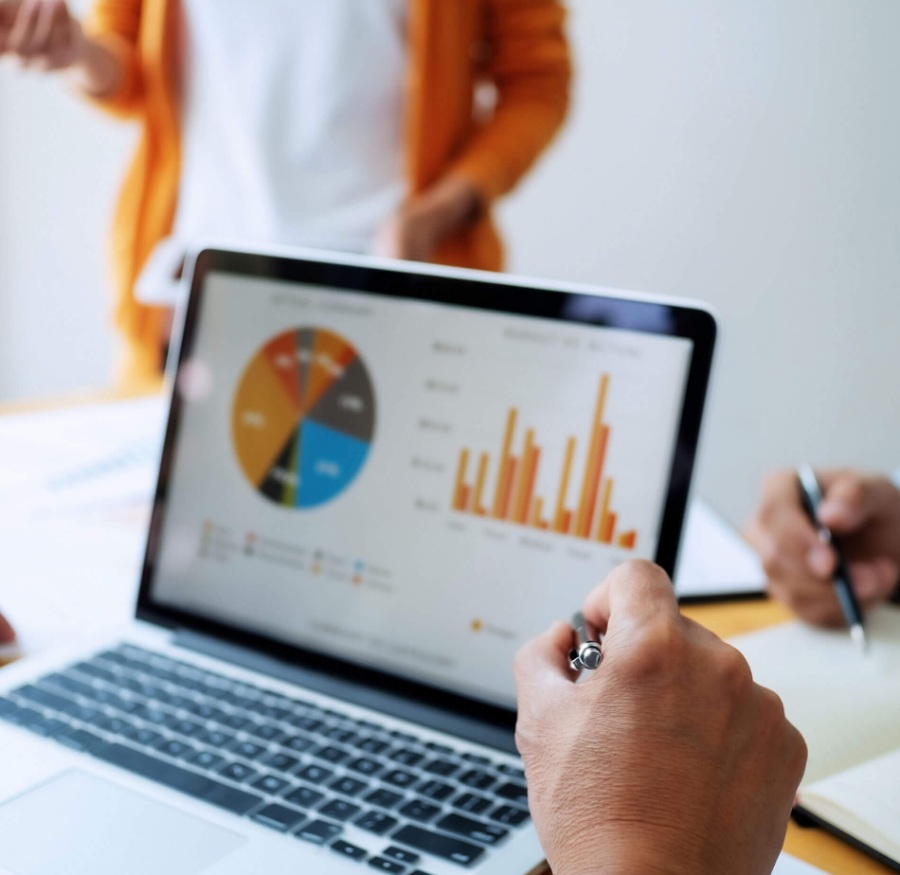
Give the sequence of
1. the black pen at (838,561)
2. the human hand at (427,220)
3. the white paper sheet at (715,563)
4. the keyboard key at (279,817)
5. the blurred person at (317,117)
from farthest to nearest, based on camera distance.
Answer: the blurred person at (317,117)
the human hand at (427,220)
the white paper sheet at (715,563)
the black pen at (838,561)
the keyboard key at (279,817)

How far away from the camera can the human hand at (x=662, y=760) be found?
366mm

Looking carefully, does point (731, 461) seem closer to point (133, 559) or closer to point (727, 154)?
point (727, 154)

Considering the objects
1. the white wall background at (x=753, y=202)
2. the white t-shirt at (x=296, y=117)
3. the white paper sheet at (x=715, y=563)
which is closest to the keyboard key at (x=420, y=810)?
the white paper sheet at (x=715, y=563)

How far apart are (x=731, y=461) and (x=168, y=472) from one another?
1779mm

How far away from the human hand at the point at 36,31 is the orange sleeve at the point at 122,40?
25 centimetres

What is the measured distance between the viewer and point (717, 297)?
221 cm

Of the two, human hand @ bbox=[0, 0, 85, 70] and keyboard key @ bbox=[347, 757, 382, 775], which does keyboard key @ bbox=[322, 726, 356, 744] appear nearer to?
keyboard key @ bbox=[347, 757, 382, 775]

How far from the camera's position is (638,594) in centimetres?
42

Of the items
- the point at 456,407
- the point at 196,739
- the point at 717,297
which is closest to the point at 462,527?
the point at 456,407

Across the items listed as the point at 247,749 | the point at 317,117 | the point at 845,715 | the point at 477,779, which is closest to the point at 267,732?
the point at 247,749

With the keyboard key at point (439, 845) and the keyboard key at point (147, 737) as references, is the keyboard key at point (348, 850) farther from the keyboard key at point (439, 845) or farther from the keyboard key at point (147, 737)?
the keyboard key at point (147, 737)

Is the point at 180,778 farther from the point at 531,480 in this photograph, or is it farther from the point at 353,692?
the point at 531,480

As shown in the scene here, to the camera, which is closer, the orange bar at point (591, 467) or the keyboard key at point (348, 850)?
the keyboard key at point (348, 850)

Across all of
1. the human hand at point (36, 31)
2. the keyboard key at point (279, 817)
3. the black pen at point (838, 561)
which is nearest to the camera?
the keyboard key at point (279, 817)
